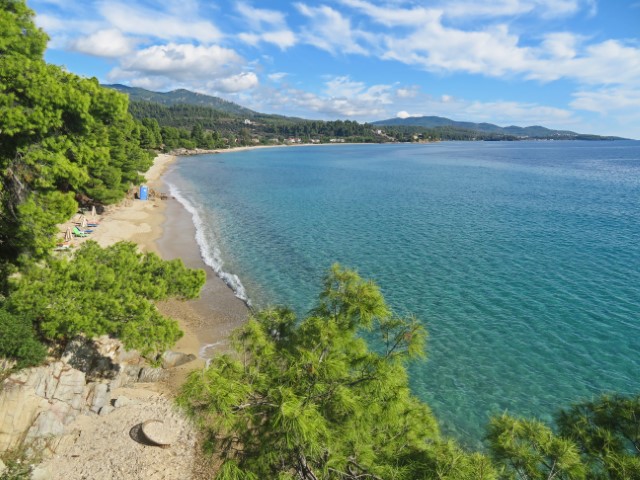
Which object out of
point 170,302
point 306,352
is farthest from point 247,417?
point 170,302

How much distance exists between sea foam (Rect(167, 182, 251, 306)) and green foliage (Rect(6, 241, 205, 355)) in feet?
35.5

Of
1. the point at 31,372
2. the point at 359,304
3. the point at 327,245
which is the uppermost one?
the point at 359,304

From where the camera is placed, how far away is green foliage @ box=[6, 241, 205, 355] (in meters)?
12.8

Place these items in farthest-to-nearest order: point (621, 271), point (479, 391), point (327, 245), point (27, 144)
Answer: point (327, 245) < point (621, 271) < point (479, 391) < point (27, 144)

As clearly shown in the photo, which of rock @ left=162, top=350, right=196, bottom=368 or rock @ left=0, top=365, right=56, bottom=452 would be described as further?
rock @ left=162, top=350, right=196, bottom=368

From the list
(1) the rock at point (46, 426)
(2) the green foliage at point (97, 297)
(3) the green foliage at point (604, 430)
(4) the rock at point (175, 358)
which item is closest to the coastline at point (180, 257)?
(4) the rock at point (175, 358)

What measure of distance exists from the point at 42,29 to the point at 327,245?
28.1m

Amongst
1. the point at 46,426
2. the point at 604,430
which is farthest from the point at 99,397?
the point at 604,430

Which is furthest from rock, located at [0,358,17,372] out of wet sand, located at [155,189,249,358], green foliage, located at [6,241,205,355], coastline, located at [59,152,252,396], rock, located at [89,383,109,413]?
wet sand, located at [155,189,249,358]

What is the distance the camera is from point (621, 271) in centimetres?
2980

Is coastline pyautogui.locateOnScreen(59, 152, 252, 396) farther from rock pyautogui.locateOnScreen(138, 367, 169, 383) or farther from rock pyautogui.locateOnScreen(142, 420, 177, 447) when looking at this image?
rock pyautogui.locateOnScreen(142, 420, 177, 447)

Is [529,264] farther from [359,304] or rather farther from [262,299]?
[359,304]

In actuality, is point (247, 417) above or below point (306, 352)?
below

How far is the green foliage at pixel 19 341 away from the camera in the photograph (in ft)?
40.6
